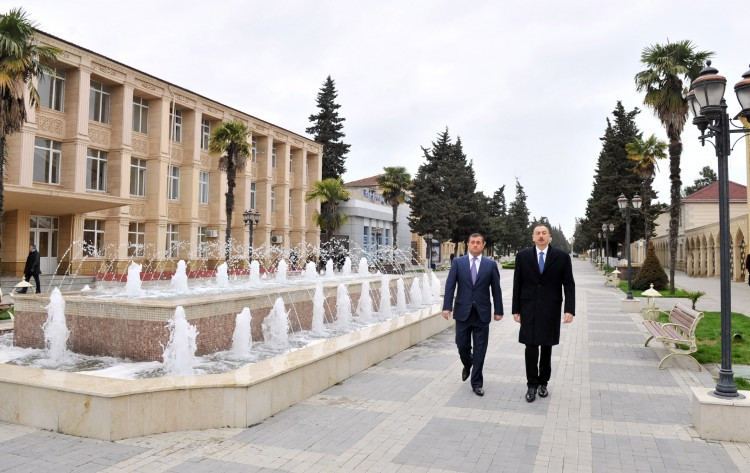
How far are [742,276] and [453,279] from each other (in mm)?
34955

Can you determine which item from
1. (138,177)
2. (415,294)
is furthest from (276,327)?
(138,177)

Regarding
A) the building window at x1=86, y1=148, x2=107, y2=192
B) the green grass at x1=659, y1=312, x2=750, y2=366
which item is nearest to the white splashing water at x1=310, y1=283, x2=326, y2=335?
the green grass at x1=659, y1=312, x2=750, y2=366

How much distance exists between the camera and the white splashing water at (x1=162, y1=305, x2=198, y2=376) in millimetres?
7512

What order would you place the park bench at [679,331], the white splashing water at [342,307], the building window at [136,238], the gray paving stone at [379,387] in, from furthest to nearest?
the building window at [136,238] < the white splashing water at [342,307] < the park bench at [679,331] < the gray paving stone at [379,387]

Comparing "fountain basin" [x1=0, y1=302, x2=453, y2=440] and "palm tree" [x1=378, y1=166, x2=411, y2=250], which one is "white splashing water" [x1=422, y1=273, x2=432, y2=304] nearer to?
"fountain basin" [x1=0, y1=302, x2=453, y2=440]

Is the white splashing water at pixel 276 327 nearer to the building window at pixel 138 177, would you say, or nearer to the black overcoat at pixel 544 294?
the black overcoat at pixel 544 294

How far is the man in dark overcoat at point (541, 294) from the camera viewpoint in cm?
620

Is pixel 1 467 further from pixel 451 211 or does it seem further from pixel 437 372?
pixel 451 211

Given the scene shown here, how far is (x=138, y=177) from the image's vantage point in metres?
32.5

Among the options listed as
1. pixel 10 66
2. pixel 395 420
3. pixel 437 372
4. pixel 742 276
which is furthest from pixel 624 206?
pixel 10 66

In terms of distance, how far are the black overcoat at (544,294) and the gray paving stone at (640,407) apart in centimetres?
96

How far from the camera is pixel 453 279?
6930mm

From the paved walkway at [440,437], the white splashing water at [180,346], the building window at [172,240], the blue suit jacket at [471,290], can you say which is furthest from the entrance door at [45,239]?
the blue suit jacket at [471,290]

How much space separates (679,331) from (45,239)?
94.3 feet
